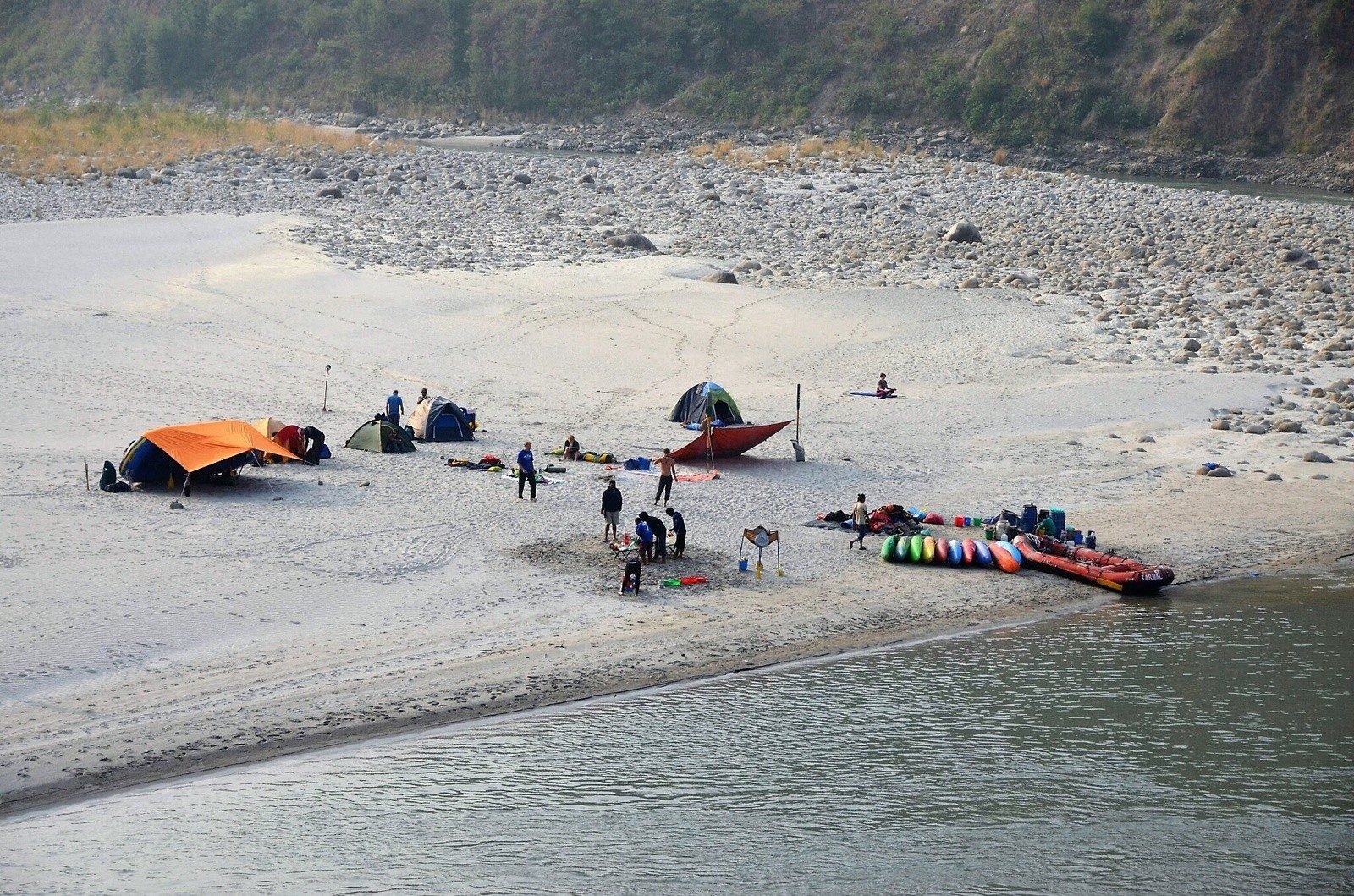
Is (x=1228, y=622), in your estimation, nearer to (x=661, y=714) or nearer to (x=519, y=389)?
(x=661, y=714)

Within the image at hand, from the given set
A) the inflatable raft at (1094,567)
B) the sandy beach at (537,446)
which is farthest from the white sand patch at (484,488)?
the inflatable raft at (1094,567)

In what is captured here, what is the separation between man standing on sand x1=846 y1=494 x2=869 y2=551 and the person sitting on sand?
2804mm

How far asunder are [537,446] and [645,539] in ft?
18.9

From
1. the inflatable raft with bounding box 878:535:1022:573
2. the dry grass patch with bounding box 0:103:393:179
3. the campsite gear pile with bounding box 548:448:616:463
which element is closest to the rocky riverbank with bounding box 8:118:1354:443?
the dry grass patch with bounding box 0:103:393:179

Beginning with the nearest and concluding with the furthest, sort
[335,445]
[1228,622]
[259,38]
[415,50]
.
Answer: [1228,622] < [335,445] < [415,50] < [259,38]

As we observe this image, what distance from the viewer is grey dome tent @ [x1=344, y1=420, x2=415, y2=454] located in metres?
23.6

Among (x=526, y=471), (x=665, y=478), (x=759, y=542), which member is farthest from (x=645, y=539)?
(x=526, y=471)

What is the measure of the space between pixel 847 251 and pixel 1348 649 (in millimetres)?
23754

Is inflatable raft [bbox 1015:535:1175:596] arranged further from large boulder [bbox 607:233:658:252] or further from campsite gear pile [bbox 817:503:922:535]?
large boulder [bbox 607:233:658:252]

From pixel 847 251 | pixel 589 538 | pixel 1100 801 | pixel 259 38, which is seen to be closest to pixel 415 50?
pixel 259 38

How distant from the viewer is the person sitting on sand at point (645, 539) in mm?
19042

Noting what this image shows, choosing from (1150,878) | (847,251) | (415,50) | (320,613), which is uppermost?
(415,50)

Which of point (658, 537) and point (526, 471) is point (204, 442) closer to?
point (526, 471)

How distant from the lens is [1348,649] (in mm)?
17609
